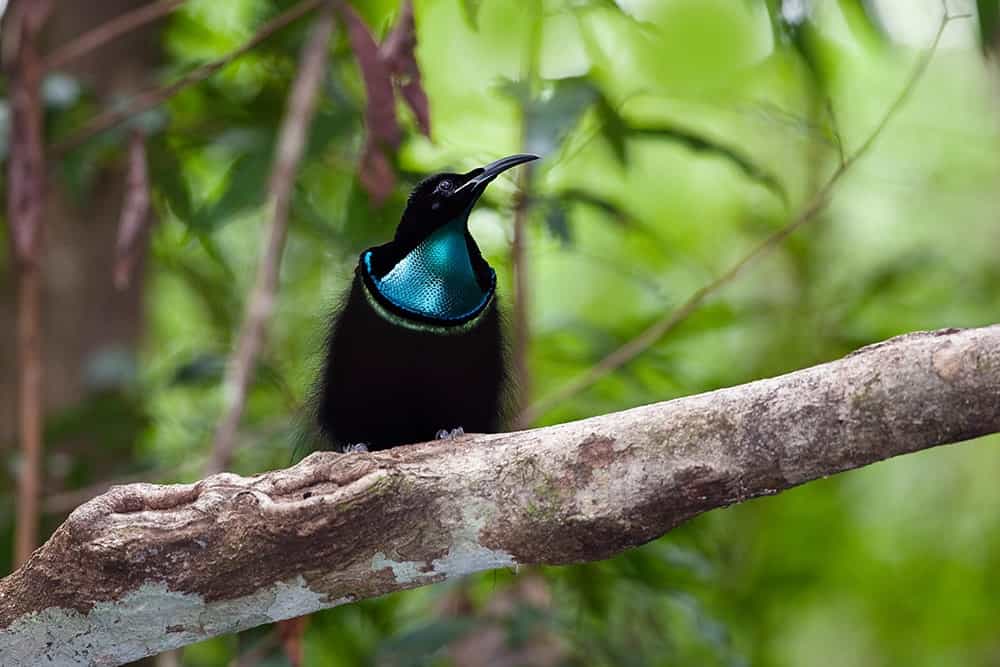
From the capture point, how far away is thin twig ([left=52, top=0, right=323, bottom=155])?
133 inches

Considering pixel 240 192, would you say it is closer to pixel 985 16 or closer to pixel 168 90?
pixel 168 90

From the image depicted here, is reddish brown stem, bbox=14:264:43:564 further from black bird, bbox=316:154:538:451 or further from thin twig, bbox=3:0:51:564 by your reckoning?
black bird, bbox=316:154:538:451

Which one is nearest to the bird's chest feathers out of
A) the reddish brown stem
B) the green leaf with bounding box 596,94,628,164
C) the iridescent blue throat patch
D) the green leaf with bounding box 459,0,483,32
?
the iridescent blue throat patch

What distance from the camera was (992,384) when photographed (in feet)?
5.69

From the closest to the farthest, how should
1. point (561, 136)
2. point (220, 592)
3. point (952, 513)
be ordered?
point (220, 592), point (561, 136), point (952, 513)

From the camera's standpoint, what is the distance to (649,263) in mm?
6094

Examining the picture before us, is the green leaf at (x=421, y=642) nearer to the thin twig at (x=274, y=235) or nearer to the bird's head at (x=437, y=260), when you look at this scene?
the thin twig at (x=274, y=235)

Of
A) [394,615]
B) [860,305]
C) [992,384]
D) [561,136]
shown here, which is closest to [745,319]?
[860,305]

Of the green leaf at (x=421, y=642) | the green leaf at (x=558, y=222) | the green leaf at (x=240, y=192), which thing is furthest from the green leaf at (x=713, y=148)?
the green leaf at (x=421, y=642)

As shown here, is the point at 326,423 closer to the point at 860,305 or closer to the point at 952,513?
the point at 860,305

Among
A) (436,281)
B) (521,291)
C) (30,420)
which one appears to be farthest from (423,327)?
(30,420)

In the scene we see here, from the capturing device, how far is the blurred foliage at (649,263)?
12.1ft

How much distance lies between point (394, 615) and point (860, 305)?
1.91 metres

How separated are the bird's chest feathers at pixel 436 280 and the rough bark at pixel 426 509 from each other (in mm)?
489
